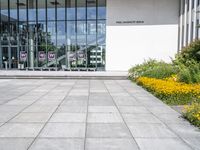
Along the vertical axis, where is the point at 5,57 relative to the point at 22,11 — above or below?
below

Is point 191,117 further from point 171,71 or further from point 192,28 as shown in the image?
point 192,28

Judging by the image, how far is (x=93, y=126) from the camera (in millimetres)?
7176

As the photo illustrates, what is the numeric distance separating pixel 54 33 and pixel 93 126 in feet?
79.9

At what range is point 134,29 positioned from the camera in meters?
28.7

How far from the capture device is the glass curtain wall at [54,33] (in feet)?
98.7

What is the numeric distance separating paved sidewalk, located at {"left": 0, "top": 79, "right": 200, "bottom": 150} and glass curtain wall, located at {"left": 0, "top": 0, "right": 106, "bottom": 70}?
19448mm

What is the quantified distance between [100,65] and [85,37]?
3.32 metres

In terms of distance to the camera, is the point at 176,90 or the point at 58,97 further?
the point at 58,97

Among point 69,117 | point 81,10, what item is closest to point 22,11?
point 81,10

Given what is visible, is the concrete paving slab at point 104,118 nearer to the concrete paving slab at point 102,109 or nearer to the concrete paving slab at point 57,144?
the concrete paving slab at point 102,109

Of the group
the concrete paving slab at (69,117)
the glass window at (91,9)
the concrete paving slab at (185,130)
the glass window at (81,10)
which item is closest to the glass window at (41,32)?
the glass window at (81,10)

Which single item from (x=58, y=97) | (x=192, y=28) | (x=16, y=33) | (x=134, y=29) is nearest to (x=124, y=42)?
(x=134, y=29)

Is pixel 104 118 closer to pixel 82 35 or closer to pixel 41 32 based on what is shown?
pixel 82 35

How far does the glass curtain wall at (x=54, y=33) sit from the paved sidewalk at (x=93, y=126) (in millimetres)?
19448
